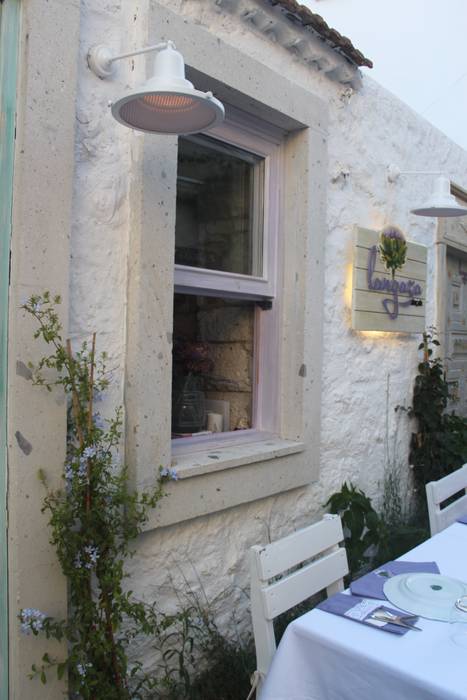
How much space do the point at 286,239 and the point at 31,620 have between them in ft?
7.31

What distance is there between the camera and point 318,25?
321cm

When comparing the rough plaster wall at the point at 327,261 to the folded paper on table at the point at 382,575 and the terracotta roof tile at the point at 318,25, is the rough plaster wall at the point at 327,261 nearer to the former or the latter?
the terracotta roof tile at the point at 318,25

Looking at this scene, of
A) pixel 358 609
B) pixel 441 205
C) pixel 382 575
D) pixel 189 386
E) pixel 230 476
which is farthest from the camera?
pixel 441 205

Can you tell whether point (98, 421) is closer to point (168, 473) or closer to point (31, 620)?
point (168, 473)

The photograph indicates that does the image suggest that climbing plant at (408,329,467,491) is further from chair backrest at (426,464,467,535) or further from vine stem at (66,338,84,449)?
vine stem at (66,338,84,449)

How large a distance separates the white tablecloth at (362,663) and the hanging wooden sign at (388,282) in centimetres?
225

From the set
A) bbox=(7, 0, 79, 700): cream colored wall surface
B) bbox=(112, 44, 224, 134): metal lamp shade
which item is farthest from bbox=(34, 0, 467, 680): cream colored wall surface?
bbox=(112, 44, 224, 134): metal lamp shade

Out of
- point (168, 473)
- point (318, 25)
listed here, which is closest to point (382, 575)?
point (168, 473)

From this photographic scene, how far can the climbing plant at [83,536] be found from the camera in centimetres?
199

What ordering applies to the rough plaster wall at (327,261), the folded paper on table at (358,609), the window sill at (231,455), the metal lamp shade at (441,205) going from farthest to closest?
the metal lamp shade at (441,205) → the window sill at (231,455) → the rough plaster wall at (327,261) → the folded paper on table at (358,609)

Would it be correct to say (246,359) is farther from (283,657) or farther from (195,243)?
(283,657)

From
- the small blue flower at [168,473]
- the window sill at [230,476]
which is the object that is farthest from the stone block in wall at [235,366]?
the small blue flower at [168,473]

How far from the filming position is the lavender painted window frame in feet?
10.1

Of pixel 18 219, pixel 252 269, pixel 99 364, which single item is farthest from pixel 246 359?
pixel 18 219
